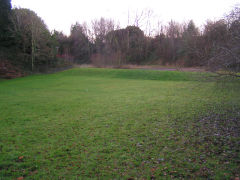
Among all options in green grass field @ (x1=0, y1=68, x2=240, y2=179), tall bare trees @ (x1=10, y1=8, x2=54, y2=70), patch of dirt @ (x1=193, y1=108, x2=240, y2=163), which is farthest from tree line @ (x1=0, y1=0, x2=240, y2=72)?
patch of dirt @ (x1=193, y1=108, x2=240, y2=163)

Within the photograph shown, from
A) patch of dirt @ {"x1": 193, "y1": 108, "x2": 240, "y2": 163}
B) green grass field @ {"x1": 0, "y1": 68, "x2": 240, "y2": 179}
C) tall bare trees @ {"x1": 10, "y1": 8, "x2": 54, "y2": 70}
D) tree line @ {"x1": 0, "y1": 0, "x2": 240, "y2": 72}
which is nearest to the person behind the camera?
green grass field @ {"x1": 0, "y1": 68, "x2": 240, "y2": 179}

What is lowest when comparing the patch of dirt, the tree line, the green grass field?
the green grass field

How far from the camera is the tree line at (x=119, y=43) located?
6.12 metres

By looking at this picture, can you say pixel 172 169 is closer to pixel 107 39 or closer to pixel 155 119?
pixel 155 119

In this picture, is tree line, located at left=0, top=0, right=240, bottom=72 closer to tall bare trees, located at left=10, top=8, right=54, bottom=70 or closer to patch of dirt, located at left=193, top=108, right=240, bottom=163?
tall bare trees, located at left=10, top=8, right=54, bottom=70

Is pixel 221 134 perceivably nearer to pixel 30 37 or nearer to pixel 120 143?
pixel 120 143

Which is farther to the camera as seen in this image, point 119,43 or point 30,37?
point 119,43

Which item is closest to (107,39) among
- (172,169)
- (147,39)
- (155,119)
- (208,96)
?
(147,39)

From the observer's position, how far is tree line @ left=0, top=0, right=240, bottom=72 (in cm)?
612

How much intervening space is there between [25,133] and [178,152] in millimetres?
5412

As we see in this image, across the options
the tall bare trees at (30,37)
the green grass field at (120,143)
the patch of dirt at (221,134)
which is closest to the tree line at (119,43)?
the tall bare trees at (30,37)

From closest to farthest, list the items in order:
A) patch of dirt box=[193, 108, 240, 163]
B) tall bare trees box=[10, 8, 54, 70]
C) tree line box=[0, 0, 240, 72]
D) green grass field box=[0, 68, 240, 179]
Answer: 1. green grass field box=[0, 68, 240, 179]
2. patch of dirt box=[193, 108, 240, 163]
3. tree line box=[0, 0, 240, 72]
4. tall bare trees box=[10, 8, 54, 70]

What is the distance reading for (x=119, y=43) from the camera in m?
51.9

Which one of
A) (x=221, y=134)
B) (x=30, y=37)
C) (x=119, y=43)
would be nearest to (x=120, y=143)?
(x=221, y=134)
